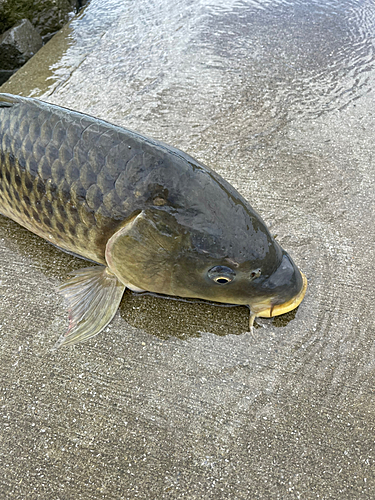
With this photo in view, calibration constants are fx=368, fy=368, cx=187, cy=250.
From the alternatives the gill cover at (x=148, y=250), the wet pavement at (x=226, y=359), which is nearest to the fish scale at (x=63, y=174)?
the gill cover at (x=148, y=250)

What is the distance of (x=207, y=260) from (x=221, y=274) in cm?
12

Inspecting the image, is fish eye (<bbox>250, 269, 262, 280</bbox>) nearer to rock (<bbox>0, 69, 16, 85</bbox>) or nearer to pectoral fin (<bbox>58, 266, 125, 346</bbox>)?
pectoral fin (<bbox>58, 266, 125, 346</bbox>)

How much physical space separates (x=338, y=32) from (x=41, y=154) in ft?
14.9

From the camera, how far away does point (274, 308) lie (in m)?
2.27

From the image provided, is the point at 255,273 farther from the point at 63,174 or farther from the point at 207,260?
the point at 63,174

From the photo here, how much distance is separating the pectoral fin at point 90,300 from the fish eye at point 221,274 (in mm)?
675

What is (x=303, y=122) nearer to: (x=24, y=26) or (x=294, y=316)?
(x=294, y=316)

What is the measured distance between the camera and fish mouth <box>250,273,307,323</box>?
89.4 inches

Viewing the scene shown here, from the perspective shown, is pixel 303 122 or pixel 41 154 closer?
pixel 41 154

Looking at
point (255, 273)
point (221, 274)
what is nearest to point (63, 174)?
point (221, 274)

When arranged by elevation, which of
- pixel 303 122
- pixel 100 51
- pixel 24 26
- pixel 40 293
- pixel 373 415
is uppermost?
pixel 24 26

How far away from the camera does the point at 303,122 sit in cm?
377

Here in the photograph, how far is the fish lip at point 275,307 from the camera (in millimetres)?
2268

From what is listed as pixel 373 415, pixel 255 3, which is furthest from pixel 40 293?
pixel 255 3
